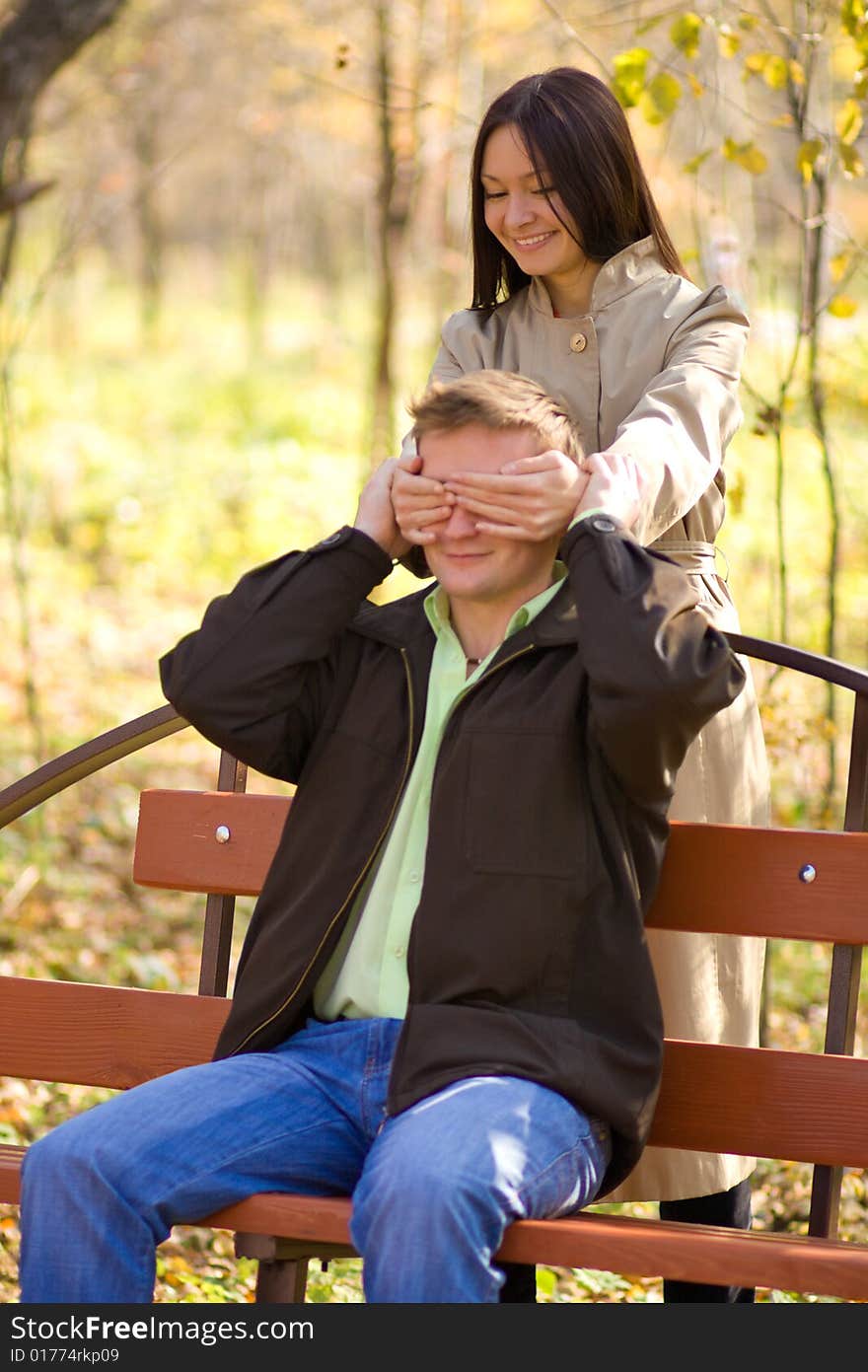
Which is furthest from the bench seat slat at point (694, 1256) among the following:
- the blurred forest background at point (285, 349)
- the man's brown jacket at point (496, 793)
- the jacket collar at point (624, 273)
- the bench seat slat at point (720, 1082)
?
the jacket collar at point (624, 273)

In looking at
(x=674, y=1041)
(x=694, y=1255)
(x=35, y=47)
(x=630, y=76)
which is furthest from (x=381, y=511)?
(x=35, y=47)

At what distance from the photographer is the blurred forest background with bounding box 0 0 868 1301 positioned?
14.6ft

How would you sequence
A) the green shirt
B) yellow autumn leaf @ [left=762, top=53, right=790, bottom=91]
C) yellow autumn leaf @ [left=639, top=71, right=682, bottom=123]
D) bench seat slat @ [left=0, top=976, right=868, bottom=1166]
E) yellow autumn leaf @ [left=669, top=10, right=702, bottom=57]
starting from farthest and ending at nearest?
1. yellow autumn leaf @ [left=762, top=53, right=790, bottom=91]
2. yellow autumn leaf @ [left=639, top=71, right=682, bottom=123]
3. yellow autumn leaf @ [left=669, top=10, right=702, bottom=57]
4. bench seat slat @ [left=0, top=976, right=868, bottom=1166]
5. the green shirt

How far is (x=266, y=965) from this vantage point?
2.63 metres

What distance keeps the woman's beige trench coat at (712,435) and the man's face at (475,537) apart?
0.35 meters

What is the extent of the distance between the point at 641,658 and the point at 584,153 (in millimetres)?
990

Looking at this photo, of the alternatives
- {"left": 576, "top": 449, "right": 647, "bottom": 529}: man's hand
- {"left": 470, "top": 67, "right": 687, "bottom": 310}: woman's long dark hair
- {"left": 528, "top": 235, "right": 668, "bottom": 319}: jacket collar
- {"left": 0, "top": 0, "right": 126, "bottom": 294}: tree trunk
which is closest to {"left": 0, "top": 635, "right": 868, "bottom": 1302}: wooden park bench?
{"left": 576, "top": 449, "right": 647, "bottom": 529}: man's hand

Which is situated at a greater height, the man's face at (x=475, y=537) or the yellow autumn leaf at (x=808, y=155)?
the yellow autumn leaf at (x=808, y=155)

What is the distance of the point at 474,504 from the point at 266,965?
0.83m

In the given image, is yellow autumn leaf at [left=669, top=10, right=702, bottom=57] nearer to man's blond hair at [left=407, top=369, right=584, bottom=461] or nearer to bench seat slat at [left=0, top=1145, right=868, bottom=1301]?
man's blond hair at [left=407, top=369, right=584, bottom=461]

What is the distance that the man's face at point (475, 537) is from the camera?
2.59m

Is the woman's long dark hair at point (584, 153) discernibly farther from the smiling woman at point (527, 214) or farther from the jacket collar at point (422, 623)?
the jacket collar at point (422, 623)

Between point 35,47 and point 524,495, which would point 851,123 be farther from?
point 35,47

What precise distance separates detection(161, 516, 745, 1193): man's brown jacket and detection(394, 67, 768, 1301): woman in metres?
0.25
